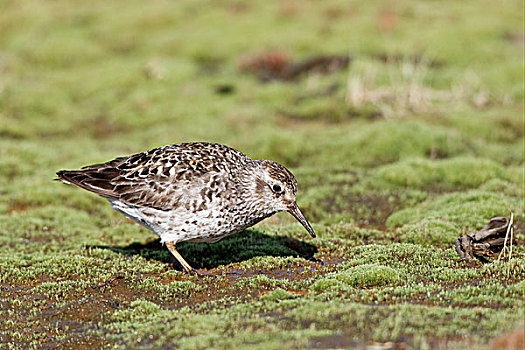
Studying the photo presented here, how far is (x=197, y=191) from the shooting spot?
10727 millimetres

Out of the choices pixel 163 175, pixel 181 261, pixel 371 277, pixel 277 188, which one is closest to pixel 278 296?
pixel 371 277

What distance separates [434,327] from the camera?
26.3ft

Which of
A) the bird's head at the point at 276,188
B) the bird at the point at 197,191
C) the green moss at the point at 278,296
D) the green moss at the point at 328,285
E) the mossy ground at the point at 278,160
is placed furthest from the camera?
the bird's head at the point at 276,188

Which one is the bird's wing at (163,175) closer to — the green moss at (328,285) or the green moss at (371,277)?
the green moss at (328,285)

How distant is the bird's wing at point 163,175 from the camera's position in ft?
35.4

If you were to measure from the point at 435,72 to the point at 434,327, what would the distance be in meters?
22.1

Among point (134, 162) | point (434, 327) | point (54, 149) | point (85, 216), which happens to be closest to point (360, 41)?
point (54, 149)

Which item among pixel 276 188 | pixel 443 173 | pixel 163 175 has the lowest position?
pixel 443 173

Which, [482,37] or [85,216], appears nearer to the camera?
[85,216]

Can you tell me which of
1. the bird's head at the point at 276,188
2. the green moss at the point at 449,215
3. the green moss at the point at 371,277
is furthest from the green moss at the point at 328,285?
the green moss at the point at 449,215

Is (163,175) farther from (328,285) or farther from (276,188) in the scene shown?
(328,285)

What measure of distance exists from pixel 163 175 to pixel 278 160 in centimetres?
945

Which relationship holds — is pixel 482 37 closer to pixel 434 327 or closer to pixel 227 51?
pixel 227 51

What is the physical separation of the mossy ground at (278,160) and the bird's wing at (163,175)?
1612 millimetres
